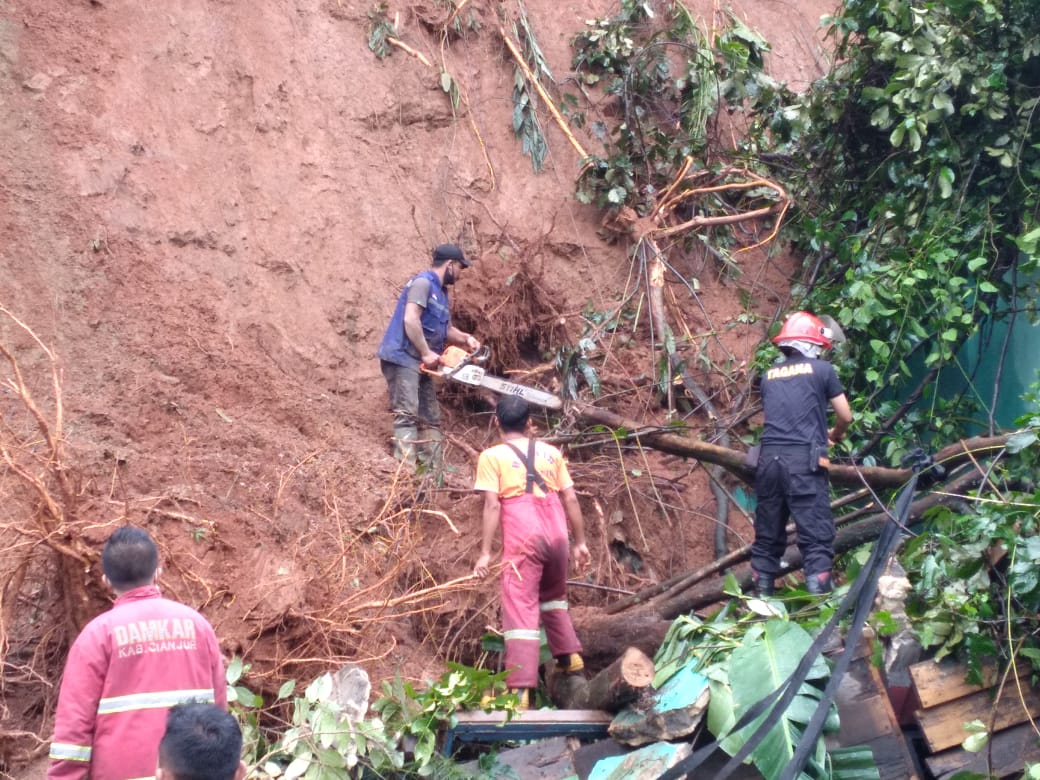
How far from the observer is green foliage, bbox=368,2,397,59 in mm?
9633

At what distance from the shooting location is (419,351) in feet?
25.0

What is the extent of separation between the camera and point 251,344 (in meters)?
7.88

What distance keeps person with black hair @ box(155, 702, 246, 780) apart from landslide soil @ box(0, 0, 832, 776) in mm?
2444

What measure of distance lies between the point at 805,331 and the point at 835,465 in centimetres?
83

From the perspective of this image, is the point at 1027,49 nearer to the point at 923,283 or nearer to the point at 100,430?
the point at 923,283

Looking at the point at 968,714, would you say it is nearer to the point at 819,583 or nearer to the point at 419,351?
the point at 819,583

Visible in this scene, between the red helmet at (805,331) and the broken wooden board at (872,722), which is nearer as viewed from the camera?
the broken wooden board at (872,722)

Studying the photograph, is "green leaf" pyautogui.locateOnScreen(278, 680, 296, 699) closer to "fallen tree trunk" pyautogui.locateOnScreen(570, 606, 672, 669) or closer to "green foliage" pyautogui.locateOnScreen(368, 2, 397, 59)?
"fallen tree trunk" pyautogui.locateOnScreen(570, 606, 672, 669)

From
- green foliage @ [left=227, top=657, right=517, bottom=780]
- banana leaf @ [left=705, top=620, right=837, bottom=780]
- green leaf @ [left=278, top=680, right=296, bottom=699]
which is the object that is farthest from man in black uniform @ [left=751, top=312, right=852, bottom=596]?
green leaf @ [left=278, top=680, right=296, bottom=699]

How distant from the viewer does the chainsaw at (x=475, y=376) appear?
25.0ft

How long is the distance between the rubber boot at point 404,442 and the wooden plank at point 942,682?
3.61 metres

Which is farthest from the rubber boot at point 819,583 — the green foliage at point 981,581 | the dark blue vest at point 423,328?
the dark blue vest at point 423,328

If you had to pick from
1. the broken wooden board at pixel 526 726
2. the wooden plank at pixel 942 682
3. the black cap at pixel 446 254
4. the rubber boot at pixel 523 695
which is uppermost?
the black cap at pixel 446 254

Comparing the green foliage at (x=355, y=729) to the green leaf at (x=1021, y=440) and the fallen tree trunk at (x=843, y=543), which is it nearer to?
the fallen tree trunk at (x=843, y=543)
